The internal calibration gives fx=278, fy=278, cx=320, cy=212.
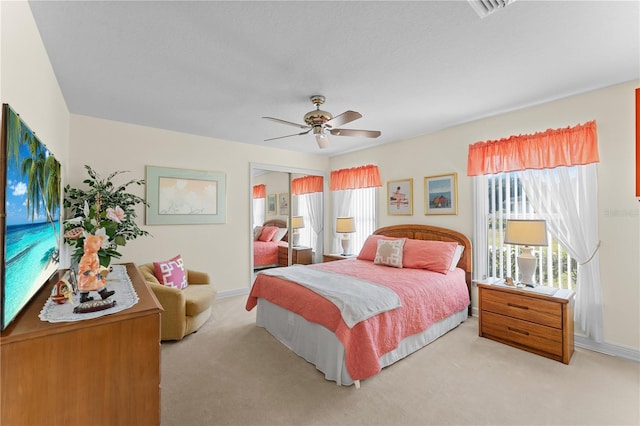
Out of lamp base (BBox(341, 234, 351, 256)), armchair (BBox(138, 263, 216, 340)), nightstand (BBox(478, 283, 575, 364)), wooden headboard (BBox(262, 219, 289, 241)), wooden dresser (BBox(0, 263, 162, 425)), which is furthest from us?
wooden headboard (BBox(262, 219, 289, 241))

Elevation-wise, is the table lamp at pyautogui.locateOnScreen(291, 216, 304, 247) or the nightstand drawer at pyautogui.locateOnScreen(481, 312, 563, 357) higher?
the table lamp at pyautogui.locateOnScreen(291, 216, 304, 247)

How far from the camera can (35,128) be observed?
5.83 ft

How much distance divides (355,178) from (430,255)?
86.5 inches

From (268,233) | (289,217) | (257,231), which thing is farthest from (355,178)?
(257,231)

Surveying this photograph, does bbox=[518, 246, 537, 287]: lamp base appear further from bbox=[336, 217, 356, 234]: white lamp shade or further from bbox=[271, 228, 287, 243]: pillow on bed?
bbox=[271, 228, 287, 243]: pillow on bed

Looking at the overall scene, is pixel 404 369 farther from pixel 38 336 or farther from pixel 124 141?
pixel 124 141

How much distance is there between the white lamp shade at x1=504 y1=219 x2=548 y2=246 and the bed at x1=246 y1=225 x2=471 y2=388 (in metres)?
0.73

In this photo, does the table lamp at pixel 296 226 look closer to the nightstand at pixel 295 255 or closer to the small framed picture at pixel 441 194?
the nightstand at pixel 295 255

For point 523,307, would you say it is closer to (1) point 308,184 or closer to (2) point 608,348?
(2) point 608,348

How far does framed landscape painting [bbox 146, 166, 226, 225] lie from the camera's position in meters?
3.83

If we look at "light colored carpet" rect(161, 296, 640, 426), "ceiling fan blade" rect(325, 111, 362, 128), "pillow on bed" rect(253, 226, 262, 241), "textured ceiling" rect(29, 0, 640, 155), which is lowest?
"light colored carpet" rect(161, 296, 640, 426)

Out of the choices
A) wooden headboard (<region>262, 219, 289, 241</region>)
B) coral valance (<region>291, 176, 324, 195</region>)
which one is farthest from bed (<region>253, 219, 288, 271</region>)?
coral valance (<region>291, 176, 324, 195</region>)

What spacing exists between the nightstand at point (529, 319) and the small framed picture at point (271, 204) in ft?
13.7

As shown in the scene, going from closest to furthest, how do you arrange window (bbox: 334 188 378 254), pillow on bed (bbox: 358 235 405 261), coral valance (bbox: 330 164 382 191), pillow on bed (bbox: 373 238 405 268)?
pillow on bed (bbox: 373 238 405 268) → pillow on bed (bbox: 358 235 405 261) → coral valance (bbox: 330 164 382 191) → window (bbox: 334 188 378 254)
